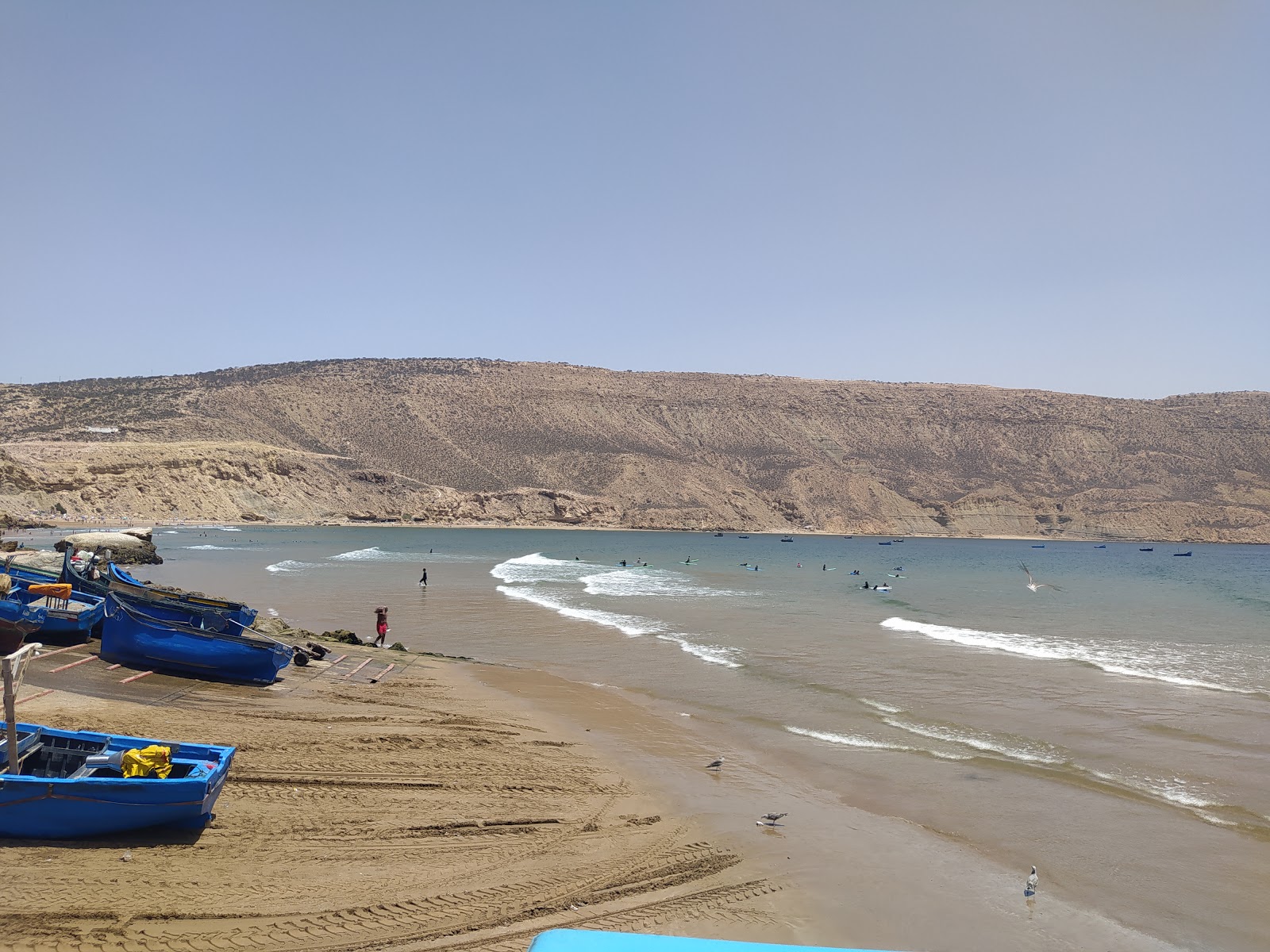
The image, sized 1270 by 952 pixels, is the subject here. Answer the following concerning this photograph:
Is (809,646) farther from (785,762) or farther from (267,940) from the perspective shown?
(267,940)

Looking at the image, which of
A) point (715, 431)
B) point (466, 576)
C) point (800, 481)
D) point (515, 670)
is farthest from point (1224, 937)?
point (715, 431)

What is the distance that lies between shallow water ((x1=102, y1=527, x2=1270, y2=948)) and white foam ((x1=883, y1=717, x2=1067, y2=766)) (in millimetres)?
57

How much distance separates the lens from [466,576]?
44.6 m

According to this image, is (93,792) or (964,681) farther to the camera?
(964,681)

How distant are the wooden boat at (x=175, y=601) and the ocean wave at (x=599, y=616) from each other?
11433 mm

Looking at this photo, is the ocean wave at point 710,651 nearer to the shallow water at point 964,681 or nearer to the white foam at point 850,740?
the shallow water at point 964,681

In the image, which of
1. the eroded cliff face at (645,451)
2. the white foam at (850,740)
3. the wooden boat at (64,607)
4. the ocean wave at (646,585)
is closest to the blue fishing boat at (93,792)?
the white foam at (850,740)

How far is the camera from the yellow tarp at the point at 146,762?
336 inches

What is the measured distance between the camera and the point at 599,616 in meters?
29.6

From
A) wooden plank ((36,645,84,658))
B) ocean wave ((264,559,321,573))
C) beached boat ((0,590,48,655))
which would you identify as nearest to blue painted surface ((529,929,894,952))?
wooden plank ((36,645,84,658))

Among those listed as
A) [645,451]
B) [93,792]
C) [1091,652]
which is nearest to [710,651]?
[1091,652]

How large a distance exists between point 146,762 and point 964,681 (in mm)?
16820

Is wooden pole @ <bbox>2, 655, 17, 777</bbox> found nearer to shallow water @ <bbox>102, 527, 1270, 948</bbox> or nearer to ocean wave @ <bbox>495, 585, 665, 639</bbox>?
shallow water @ <bbox>102, 527, 1270, 948</bbox>

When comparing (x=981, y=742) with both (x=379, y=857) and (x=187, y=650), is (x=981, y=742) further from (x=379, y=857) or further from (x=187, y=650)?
(x=187, y=650)
